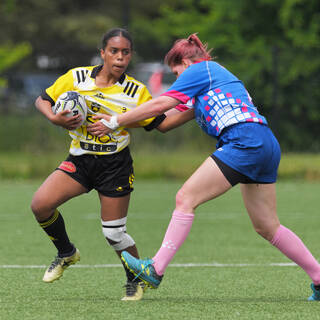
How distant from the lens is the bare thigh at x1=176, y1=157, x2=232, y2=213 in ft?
19.5

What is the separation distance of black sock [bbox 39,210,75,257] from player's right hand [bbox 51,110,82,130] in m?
0.74

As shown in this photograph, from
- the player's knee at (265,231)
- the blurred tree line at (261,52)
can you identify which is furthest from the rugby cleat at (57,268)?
the blurred tree line at (261,52)

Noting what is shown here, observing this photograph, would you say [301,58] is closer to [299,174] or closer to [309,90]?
[309,90]

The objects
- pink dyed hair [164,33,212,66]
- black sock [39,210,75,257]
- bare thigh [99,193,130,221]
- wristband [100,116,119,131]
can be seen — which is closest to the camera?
wristband [100,116,119,131]

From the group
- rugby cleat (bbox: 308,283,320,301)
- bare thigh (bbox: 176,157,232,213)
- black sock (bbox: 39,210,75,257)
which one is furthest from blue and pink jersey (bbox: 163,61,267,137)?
black sock (bbox: 39,210,75,257)

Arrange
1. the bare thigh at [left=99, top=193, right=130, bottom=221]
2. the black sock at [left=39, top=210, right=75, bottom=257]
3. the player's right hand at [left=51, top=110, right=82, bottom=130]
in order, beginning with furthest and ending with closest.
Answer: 1. the black sock at [left=39, top=210, right=75, bottom=257]
2. the bare thigh at [left=99, top=193, right=130, bottom=221]
3. the player's right hand at [left=51, top=110, right=82, bottom=130]

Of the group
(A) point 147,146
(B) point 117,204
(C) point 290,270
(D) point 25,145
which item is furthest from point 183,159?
(B) point 117,204

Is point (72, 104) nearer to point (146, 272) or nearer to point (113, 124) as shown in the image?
point (113, 124)

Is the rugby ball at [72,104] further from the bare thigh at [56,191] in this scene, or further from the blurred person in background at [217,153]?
the bare thigh at [56,191]

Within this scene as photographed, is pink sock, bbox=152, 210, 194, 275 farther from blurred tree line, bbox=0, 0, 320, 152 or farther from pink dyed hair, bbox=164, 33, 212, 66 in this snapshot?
blurred tree line, bbox=0, 0, 320, 152

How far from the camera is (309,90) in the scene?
23.5m

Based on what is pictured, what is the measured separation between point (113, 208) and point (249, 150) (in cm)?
119

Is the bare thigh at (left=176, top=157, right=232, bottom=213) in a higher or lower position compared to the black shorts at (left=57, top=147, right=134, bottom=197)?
higher

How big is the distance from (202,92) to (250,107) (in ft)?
1.12
